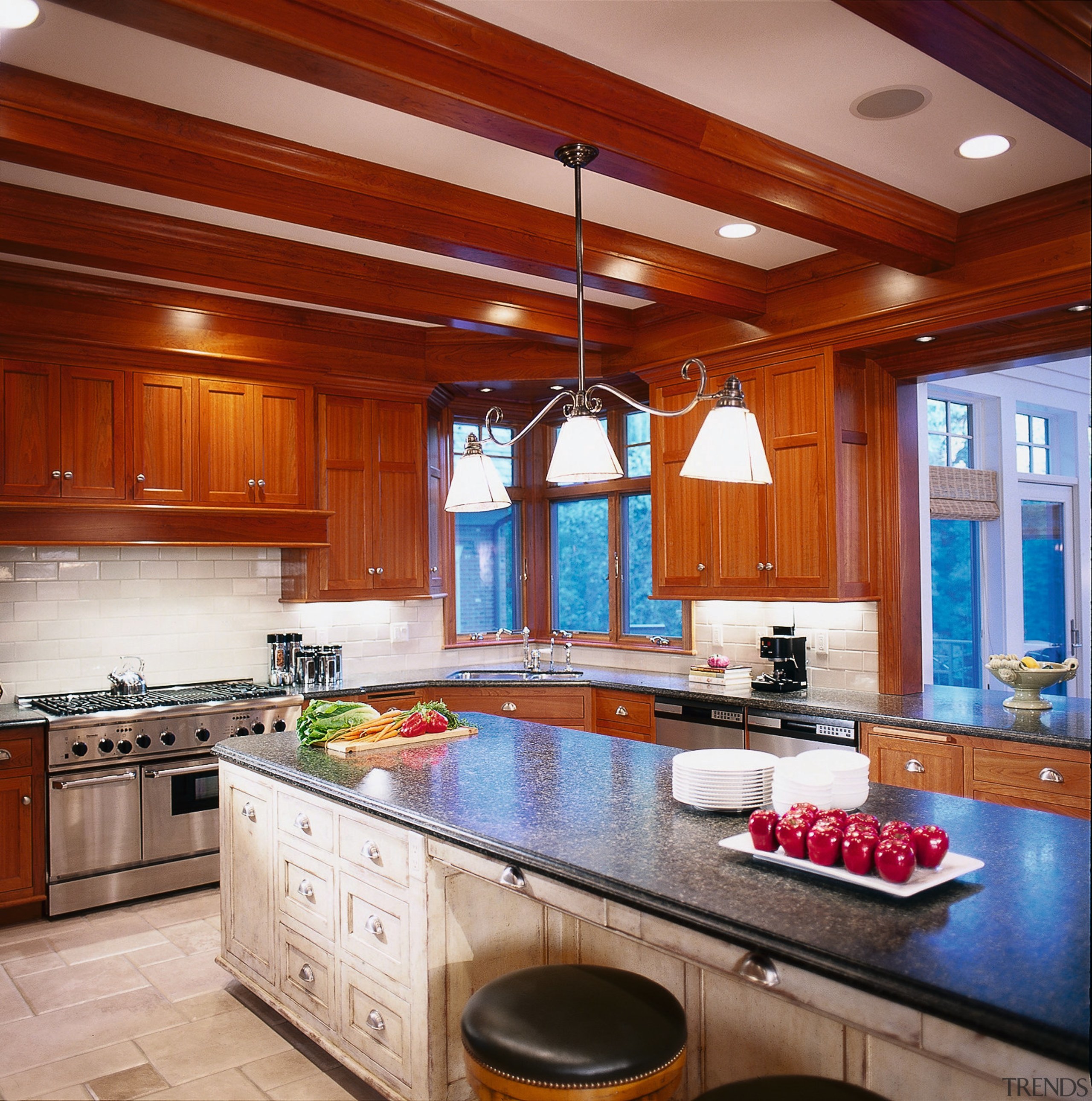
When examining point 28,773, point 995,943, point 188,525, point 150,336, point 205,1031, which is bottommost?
point 205,1031

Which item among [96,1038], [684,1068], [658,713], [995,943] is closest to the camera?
[995,943]

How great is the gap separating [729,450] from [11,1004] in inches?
133

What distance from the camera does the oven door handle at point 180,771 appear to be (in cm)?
471

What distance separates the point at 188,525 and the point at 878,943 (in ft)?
14.2

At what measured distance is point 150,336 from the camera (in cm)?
→ 490

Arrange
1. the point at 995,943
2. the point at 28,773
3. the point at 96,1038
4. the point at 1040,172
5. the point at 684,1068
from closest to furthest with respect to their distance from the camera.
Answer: the point at 995,943 → the point at 684,1068 → the point at 96,1038 → the point at 1040,172 → the point at 28,773

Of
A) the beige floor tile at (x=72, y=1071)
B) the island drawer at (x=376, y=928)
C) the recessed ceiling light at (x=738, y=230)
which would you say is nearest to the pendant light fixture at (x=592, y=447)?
the island drawer at (x=376, y=928)

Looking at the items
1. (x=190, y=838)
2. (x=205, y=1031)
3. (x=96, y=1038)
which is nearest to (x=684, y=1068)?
(x=205, y=1031)

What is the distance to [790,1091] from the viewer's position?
1.72 m

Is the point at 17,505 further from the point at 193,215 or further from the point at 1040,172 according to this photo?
the point at 1040,172

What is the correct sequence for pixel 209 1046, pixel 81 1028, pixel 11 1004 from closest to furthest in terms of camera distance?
pixel 209 1046 → pixel 81 1028 → pixel 11 1004

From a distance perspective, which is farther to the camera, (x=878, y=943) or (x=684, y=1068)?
(x=684, y=1068)

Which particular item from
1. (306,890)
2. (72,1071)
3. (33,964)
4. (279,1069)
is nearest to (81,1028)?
(72,1071)

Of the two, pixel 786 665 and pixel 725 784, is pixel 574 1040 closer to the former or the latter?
pixel 725 784
